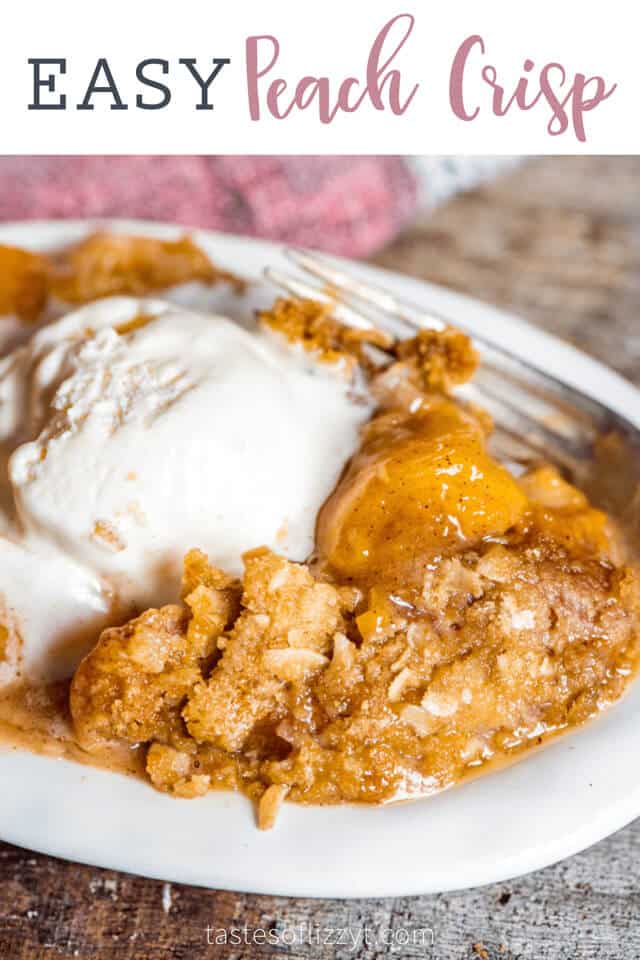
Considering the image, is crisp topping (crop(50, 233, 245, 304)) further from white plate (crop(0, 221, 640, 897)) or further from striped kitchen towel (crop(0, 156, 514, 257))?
white plate (crop(0, 221, 640, 897))

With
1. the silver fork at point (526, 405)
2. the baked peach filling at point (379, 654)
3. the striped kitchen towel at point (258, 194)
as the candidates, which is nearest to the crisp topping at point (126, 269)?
the silver fork at point (526, 405)

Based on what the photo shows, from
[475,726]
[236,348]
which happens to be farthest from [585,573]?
[236,348]

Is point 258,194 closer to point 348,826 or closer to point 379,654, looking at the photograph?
point 379,654

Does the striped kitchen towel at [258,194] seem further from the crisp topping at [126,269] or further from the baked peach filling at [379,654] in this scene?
the baked peach filling at [379,654]

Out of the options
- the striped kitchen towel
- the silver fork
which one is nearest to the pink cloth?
the striped kitchen towel

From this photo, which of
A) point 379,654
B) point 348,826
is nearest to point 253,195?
point 379,654
